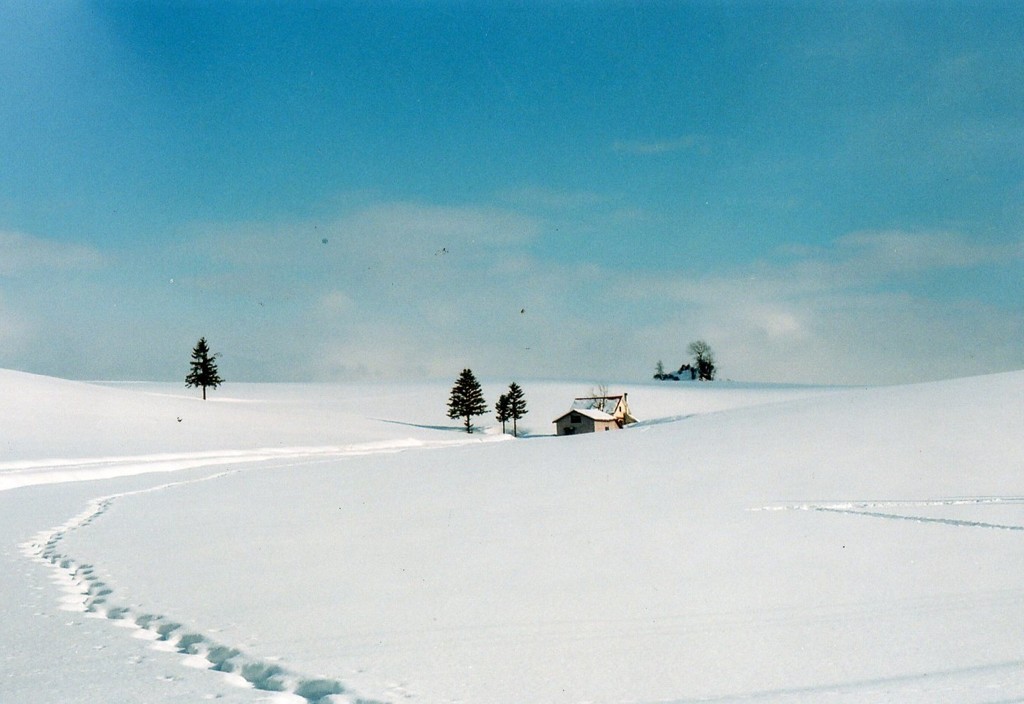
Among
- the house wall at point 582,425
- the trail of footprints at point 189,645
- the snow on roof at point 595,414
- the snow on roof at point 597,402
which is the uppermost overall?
the snow on roof at point 597,402

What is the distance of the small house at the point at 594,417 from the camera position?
67750 millimetres

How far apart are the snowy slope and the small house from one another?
1776 inches

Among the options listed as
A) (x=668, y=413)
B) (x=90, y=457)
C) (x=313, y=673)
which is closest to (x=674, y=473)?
(x=313, y=673)

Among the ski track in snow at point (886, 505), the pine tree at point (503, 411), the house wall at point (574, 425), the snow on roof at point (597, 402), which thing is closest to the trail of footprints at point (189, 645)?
the ski track in snow at point (886, 505)

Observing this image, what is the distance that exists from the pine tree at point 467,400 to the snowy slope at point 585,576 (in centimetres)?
5946

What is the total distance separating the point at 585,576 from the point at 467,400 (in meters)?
74.2

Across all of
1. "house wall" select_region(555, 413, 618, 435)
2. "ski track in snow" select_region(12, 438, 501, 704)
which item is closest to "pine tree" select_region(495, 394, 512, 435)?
"house wall" select_region(555, 413, 618, 435)

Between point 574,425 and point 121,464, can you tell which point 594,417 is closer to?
point 574,425

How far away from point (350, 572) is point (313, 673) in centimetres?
354

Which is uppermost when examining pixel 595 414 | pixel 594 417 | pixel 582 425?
pixel 595 414

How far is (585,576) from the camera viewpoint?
28.4 feet

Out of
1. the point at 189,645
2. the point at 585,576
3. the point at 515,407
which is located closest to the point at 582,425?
the point at 515,407

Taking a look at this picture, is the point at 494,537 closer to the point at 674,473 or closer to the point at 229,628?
the point at 229,628

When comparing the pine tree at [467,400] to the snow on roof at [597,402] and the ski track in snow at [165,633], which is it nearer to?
the snow on roof at [597,402]
